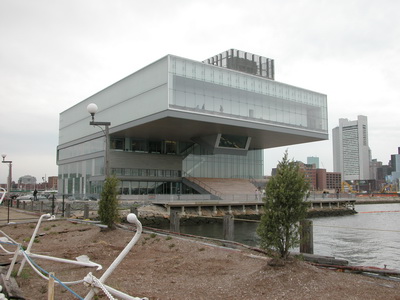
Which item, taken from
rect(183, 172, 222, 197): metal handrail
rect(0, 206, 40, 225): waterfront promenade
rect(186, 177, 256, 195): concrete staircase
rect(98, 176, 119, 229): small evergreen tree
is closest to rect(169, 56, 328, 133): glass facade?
rect(183, 172, 222, 197): metal handrail

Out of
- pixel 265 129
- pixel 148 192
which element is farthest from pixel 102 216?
pixel 148 192

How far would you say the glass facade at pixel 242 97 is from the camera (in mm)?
38250

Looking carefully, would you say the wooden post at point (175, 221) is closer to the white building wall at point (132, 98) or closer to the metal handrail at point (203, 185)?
the white building wall at point (132, 98)

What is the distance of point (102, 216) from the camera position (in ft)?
53.1

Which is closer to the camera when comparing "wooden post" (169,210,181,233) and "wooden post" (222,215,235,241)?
"wooden post" (222,215,235,241)

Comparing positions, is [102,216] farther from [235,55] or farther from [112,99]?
[235,55]

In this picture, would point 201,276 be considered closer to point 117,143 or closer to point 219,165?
point 117,143

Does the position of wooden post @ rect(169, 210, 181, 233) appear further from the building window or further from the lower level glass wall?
the lower level glass wall

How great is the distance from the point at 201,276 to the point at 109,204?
28.5 ft

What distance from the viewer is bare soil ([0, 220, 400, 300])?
689cm

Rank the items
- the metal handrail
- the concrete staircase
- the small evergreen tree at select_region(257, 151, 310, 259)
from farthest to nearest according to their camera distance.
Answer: the concrete staircase → the metal handrail → the small evergreen tree at select_region(257, 151, 310, 259)

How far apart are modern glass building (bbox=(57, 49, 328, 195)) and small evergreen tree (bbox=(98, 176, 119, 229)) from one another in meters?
21.2

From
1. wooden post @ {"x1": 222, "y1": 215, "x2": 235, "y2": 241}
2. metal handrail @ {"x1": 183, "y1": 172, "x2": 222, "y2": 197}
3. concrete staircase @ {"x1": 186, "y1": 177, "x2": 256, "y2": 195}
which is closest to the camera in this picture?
wooden post @ {"x1": 222, "y1": 215, "x2": 235, "y2": 241}

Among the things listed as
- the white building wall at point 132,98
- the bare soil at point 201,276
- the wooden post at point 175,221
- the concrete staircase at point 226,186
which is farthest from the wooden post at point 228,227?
the concrete staircase at point 226,186
